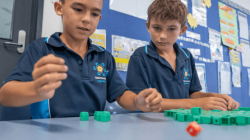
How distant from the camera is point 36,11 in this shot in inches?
41.6

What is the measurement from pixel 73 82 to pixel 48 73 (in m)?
0.37

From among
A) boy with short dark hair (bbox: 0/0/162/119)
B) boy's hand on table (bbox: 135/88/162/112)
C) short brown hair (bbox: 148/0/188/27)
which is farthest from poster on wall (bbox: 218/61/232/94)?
boy's hand on table (bbox: 135/88/162/112)

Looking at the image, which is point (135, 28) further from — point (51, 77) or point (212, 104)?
point (51, 77)

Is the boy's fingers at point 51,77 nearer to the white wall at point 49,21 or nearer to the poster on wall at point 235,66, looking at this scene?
the white wall at point 49,21

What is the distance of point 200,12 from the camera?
1.73 m

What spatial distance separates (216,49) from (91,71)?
60.9 inches

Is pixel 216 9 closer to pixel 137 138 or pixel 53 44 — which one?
pixel 53 44

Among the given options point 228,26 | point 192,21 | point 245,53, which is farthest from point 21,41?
point 245,53

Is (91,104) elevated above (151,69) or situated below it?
below

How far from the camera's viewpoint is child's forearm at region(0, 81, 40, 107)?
0.43m

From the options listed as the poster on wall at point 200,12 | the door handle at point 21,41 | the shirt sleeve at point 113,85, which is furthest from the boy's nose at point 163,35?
the poster on wall at point 200,12

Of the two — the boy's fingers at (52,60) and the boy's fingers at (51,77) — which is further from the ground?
the boy's fingers at (52,60)

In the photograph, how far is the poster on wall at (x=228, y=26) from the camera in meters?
1.93

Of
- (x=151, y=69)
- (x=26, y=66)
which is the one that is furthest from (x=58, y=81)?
(x=151, y=69)
